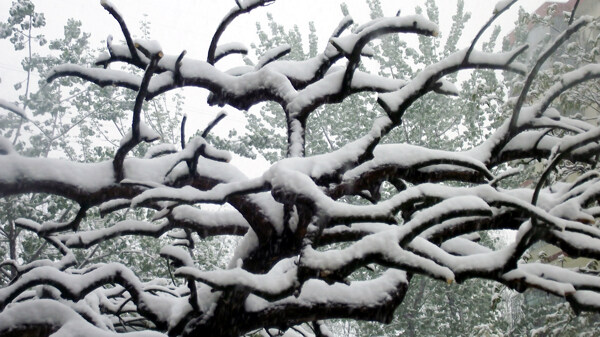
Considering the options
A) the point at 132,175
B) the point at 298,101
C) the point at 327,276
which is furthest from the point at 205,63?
the point at 327,276

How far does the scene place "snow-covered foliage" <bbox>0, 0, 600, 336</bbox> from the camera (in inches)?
75.4

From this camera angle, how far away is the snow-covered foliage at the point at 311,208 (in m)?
1.92

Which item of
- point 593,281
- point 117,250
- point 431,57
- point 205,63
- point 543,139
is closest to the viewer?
point 593,281

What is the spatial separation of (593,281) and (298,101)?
5.65 feet

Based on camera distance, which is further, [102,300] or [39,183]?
[102,300]

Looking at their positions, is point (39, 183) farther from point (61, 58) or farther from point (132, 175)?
point (61, 58)

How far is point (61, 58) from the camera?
11.0m

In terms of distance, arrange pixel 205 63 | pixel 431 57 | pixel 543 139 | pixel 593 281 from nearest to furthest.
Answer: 1. pixel 593 281
2. pixel 543 139
3. pixel 205 63
4. pixel 431 57

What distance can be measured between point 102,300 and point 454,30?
44.4ft

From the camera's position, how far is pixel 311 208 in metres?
1.95

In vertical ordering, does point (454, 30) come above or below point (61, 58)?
above

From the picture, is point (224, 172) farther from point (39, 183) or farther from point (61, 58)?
point (61, 58)

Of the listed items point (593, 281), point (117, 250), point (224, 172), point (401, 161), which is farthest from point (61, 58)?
point (593, 281)

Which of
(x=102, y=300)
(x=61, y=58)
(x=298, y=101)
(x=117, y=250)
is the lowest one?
(x=102, y=300)
